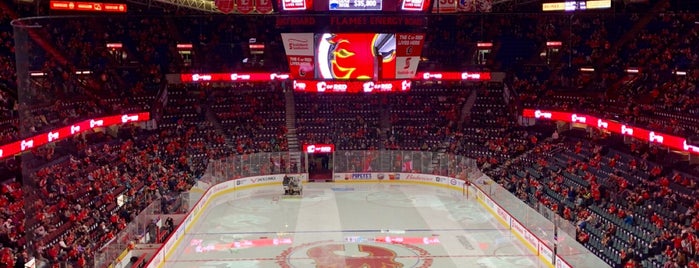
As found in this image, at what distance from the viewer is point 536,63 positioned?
46.3 meters

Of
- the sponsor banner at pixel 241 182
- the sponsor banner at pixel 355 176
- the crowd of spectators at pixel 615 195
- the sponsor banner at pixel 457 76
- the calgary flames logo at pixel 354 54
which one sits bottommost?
the sponsor banner at pixel 355 176

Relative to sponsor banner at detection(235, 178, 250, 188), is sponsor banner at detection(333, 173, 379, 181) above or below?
below

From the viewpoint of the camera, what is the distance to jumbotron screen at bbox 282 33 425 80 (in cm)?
2756

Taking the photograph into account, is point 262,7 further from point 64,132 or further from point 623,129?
point 623,129

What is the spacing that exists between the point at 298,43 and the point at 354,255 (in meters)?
7.53

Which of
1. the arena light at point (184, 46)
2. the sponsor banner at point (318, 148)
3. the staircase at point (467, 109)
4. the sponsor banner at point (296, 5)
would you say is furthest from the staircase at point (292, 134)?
the sponsor banner at point (296, 5)

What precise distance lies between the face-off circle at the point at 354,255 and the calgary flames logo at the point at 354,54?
587cm

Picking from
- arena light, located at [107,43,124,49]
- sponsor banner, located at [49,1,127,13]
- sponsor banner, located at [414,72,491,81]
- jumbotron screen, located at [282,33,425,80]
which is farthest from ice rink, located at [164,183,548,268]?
arena light, located at [107,43,124,49]

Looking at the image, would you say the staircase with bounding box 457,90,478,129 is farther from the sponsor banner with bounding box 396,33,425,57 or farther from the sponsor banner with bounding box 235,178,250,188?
the sponsor banner with bounding box 396,33,425,57

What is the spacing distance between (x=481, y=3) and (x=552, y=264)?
1424cm

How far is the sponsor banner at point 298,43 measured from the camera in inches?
1078

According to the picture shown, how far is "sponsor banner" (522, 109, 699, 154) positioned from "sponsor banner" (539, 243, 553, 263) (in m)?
5.72

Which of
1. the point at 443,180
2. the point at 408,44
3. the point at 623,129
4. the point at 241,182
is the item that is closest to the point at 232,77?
the point at 241,182

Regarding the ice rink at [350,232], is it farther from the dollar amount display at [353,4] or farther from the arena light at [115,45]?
the arena light at [115,45]
